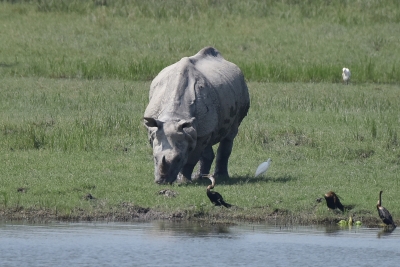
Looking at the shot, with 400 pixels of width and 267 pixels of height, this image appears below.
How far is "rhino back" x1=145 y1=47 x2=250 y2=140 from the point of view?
1502 cm

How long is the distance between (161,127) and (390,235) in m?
3.51

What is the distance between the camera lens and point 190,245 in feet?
39.4

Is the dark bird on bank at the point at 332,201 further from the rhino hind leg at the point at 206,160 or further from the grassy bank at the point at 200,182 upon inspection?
the rhino hind leg at the point at 206,160

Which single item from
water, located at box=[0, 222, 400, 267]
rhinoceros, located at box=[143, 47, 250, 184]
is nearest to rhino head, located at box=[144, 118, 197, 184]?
rhinoceros, located at box=[143, 47, 250, 184]

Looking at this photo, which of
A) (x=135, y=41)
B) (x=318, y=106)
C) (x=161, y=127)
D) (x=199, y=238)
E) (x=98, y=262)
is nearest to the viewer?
(x=98, y=262)

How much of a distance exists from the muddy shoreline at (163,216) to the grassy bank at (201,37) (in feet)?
42.2

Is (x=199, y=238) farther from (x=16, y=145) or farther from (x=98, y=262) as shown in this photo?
(x=16, y=145)

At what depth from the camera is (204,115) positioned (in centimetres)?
1514

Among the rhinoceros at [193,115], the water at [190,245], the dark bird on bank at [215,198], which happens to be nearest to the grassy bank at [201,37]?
the rhinoceros at [193,115]

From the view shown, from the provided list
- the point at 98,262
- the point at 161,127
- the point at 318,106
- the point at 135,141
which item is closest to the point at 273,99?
the point at 318,106

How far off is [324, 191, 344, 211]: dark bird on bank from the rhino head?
2184 millimetres

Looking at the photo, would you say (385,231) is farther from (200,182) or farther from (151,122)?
(151,122)

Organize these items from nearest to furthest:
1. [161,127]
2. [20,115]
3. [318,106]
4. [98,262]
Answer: [98,262]
[161,127]
[20,115]
[318,106]

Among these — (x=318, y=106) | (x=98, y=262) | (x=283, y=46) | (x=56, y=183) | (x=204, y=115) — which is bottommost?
(x=98, y=262)
